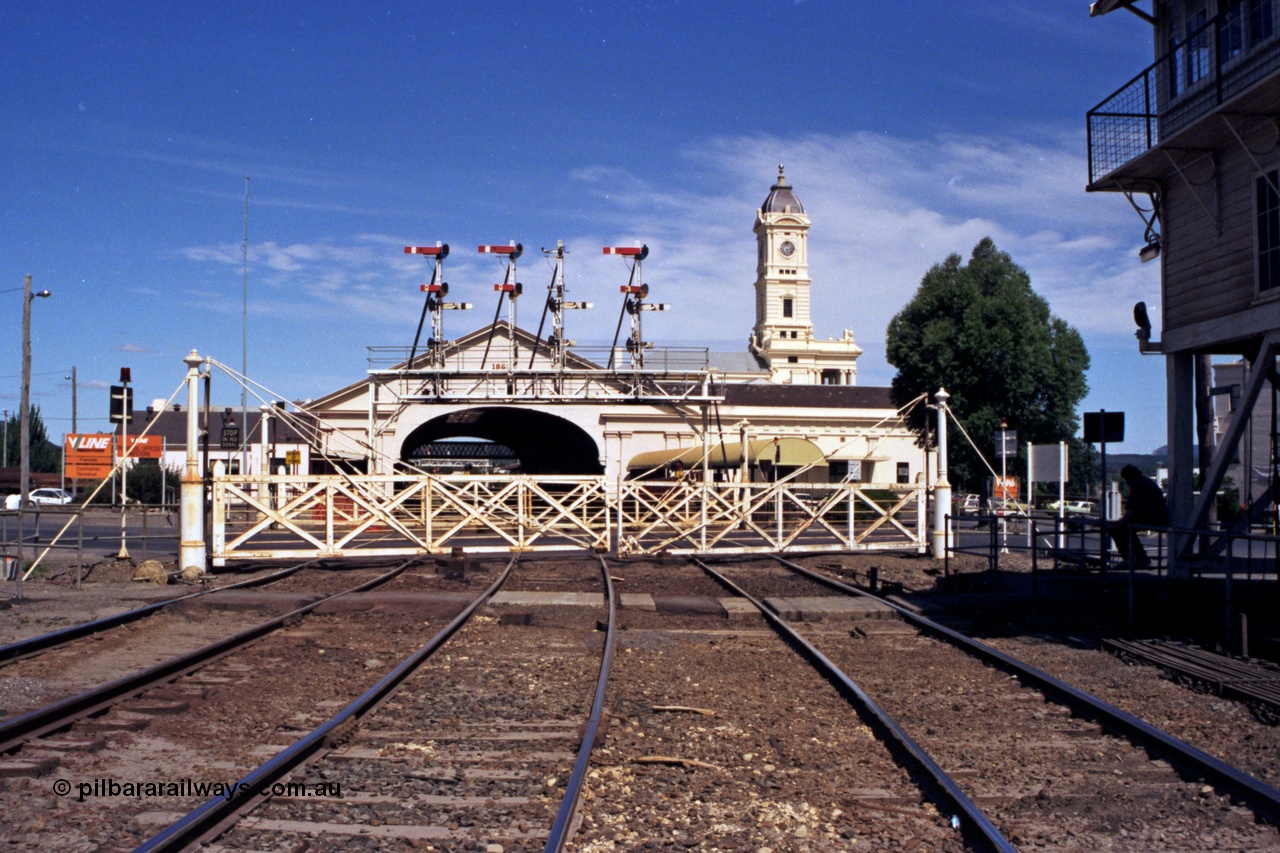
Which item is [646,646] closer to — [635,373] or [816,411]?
[635,373]

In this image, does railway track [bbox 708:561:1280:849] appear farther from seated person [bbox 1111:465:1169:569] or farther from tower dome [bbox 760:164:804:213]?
tower dome [bbox 760:164:804:213]

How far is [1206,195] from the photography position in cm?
1364

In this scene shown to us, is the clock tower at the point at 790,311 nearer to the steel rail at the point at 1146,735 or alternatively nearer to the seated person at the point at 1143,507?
the seated person at the point at 1143,507

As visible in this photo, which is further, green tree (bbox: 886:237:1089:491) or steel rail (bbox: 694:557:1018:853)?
green tree (bbox: 886:237:1089:491)

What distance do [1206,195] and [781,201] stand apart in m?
87.5

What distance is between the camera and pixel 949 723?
23.9 ft

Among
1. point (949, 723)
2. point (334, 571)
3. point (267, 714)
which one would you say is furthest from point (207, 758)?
point (334, 571)

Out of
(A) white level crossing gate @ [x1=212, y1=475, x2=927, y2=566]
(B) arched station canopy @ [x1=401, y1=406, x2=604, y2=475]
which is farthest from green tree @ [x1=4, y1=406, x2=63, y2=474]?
(A) white level crossing gate @ [x1=212, y1=475, x2=927, y2=566]

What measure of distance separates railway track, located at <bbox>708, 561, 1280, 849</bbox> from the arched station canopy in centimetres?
3371

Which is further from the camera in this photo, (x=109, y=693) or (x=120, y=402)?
(x=120, y=402)

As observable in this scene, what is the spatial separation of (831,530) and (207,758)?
53.1ft

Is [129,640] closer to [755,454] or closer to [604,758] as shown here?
[604,758]

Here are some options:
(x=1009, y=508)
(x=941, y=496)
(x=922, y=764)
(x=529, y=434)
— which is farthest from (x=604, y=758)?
(x=529, y=434)

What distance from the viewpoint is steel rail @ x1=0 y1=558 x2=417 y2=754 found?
6246 millimetres
